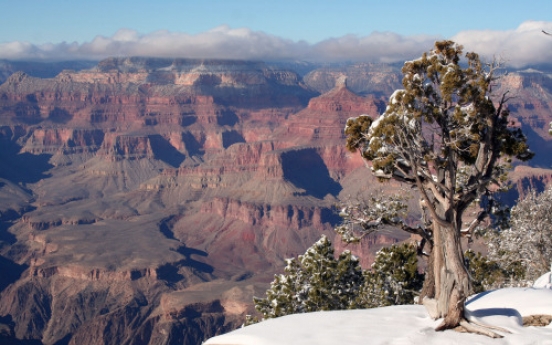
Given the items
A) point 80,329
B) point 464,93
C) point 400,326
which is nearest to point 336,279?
point 400,326

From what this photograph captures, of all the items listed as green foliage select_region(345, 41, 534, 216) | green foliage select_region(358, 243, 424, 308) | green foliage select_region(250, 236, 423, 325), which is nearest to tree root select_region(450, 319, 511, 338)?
green foliage select_region(345, 41, 534, 216)

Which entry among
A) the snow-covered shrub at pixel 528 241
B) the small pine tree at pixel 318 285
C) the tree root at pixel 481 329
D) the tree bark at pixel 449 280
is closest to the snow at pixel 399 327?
the tree root at pixel 481 329

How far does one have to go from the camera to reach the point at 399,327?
835 inches

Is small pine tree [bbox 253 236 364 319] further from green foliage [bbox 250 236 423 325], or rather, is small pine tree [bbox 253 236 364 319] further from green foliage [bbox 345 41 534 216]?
green foliage [bbox 345 41 534 216]

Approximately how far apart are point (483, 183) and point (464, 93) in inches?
120

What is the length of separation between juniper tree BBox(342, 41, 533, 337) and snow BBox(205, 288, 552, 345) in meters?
0.85

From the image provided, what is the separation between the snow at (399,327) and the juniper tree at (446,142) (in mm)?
847

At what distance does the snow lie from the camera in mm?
19891

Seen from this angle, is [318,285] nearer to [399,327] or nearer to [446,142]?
[399,327]

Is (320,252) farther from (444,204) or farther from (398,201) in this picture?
(444,204)

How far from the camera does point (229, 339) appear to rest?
69.7ft

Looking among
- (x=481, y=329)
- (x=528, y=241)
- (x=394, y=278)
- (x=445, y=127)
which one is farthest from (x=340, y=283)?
(x=481, y=329)

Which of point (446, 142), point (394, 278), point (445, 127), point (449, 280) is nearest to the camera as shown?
point (449, 280)

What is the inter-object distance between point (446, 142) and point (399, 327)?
6.24 meters
